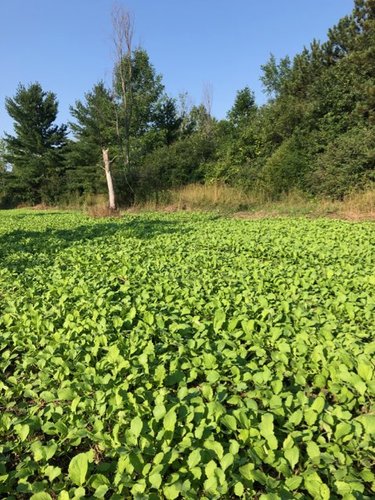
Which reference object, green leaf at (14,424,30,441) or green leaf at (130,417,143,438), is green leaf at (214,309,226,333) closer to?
green leaf at (130,417,143,438)

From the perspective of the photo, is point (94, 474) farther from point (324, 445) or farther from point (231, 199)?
point (231, 199)

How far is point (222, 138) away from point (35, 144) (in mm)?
16083

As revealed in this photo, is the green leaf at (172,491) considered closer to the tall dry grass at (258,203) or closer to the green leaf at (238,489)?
the green leaf at (238,489)

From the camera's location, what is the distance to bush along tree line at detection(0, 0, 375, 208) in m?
15.4

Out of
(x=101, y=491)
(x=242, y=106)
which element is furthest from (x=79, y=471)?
(x=242, y=106)

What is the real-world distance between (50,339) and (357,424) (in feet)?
7.38

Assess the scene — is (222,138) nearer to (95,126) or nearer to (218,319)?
(95,126)

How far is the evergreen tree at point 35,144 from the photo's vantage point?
2945cm

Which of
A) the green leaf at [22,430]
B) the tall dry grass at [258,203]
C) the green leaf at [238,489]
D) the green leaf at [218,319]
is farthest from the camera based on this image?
the tall dry grass at [258,203]

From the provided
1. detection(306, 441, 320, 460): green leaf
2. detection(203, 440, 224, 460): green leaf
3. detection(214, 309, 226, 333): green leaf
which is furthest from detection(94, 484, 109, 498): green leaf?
detection(214, 309, 226, 333): green leaf

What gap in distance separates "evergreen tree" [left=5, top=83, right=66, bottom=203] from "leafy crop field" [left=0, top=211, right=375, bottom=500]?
26785 mm

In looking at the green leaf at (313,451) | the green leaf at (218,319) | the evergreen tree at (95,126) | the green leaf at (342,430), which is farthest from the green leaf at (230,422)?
the evergreen tree at (95,126)

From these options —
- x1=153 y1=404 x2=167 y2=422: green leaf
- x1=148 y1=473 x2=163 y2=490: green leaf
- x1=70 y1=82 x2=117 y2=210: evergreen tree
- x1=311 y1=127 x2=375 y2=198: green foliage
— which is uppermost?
x1=70 y1=82 x2=117 y2=210: evergreen tree

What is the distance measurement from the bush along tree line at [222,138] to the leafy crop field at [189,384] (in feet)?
39.1
